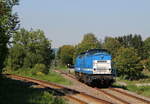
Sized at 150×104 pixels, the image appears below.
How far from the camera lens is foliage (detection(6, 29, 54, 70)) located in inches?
2292

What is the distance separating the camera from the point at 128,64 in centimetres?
6331

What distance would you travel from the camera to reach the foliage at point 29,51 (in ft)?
191

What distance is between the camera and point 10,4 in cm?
2091

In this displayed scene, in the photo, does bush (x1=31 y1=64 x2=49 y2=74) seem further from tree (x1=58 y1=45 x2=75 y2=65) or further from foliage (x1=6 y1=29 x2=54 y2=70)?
tree (x1=58 y1=45 x2=75 y2=65)

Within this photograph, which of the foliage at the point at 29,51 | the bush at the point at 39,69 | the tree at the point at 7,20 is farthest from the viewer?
the foliage at the point at 29,51

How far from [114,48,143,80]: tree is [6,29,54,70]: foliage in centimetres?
1460

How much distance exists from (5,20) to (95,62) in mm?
12274

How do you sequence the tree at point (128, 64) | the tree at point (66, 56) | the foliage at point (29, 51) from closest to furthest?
the foliage at point (29, 51) → the tree at point (128, 64) → the tree at point (66, 56)

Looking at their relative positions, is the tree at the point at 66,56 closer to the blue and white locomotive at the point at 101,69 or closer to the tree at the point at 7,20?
the blue and white locomotive at the point at 101,69

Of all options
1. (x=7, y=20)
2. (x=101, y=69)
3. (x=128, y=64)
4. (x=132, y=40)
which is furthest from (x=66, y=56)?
(x=7, y=20)

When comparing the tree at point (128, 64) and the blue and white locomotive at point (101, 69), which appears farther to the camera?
the tree at point (128, 64)

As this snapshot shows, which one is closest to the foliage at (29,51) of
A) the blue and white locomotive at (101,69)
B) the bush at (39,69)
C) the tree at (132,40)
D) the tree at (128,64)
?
the bush at (39,69)

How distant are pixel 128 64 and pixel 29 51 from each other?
1954 cm

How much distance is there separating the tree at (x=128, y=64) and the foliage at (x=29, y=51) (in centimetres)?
1460
